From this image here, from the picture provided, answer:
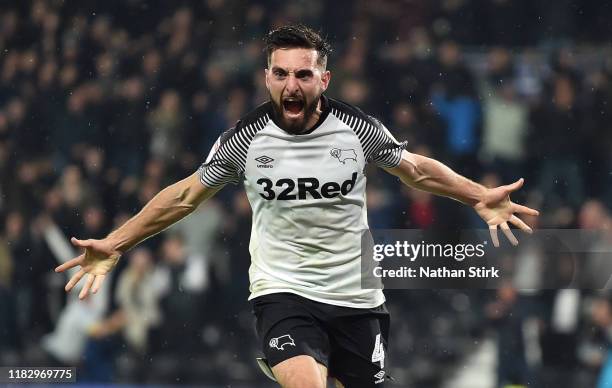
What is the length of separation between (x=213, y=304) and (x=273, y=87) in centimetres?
501

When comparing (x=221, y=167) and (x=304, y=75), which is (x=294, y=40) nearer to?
(x=304, y=75)

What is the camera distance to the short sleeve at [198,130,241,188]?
5.03 m

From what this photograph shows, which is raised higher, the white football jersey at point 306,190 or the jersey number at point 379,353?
the white football jersey at point 306,190

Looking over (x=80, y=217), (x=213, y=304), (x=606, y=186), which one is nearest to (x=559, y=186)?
(x=606, y=186)

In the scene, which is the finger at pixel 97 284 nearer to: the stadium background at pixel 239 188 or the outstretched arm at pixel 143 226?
the outstretched arm at pixel 143 226

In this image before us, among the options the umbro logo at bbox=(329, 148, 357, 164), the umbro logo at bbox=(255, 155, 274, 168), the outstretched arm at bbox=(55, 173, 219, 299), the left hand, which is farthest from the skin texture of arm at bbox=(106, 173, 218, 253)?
the left hand

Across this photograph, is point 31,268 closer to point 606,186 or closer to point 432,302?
point 432,302

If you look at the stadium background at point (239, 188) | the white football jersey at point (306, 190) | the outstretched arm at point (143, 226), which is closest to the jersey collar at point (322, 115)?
the white football jersey at point (306, 190)

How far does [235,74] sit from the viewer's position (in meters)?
10.8

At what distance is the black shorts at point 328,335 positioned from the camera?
191 inches

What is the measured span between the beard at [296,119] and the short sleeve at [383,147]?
28 cm

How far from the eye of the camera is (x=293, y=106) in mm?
4934

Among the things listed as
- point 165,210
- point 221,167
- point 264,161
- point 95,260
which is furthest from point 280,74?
point 95,260

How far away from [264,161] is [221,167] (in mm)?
206
